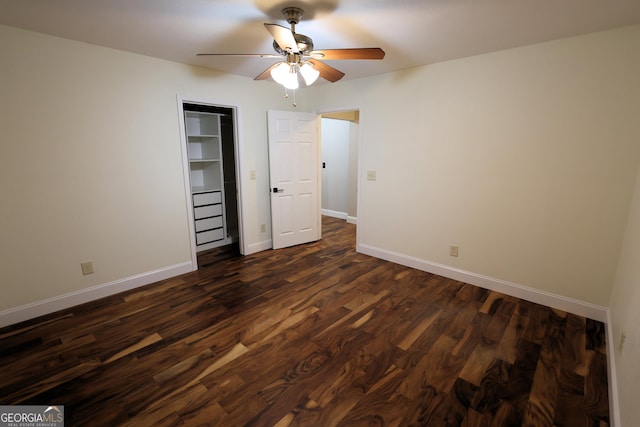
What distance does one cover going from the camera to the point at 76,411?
172 cm

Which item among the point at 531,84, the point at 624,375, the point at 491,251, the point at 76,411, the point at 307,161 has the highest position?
the point at 531,84

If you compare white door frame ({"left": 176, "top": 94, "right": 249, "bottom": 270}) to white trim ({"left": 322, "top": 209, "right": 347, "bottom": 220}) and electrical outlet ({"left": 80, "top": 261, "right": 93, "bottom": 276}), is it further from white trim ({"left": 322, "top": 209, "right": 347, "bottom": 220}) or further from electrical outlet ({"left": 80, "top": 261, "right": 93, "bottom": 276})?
white trim ({"left": 322, "top": 209, "right": 347, "bottom": 220})

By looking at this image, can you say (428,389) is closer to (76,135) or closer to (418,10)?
(418,10)

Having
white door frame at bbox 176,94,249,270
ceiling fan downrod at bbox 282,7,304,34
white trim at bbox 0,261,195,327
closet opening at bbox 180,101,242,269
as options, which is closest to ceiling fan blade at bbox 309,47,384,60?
ceiling fan downrod at bbox 282,7,304,34

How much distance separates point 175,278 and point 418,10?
3.53 m

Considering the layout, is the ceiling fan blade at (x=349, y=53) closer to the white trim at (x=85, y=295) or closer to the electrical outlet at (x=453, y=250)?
the electrical outlet at (x=453, y=250)

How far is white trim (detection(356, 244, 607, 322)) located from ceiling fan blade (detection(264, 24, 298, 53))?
9.13 feet

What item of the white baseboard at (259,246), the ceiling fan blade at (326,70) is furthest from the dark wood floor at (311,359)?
the ceiling fan blade at (326,70)

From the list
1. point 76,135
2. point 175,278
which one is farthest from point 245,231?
point 76,135

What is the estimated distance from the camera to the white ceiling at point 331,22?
6.36ft

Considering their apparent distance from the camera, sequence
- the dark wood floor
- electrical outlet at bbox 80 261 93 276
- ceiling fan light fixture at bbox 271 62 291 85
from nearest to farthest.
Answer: the dark wood floor → ceiling fan light fixture at bbox 271 62 291 85 → electrical outlet at bbox 80 261 93 276

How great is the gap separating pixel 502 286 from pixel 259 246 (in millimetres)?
3109

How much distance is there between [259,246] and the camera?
4391mm

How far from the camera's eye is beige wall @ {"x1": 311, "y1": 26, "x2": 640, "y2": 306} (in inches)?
93.6
